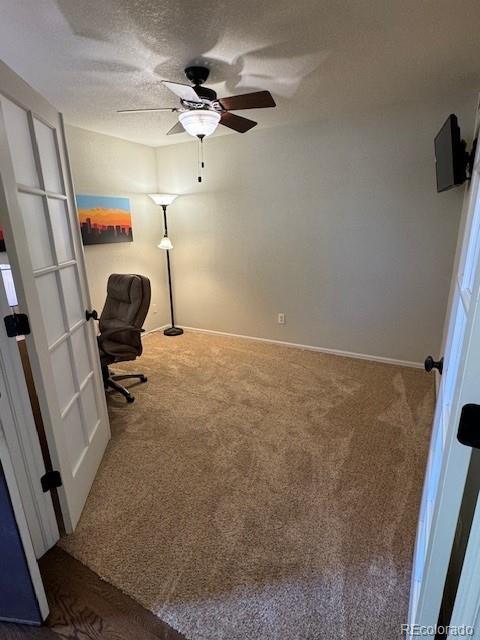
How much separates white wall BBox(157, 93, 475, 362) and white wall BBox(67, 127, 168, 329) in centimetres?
29

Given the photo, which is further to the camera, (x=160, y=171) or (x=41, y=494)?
(x=160, y=171)

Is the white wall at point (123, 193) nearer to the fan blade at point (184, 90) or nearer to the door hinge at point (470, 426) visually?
the fan blade at point (184, 90)

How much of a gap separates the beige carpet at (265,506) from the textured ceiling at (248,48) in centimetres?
240

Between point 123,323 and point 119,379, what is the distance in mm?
562

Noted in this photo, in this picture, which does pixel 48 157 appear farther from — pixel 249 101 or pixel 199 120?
pixel 249 101

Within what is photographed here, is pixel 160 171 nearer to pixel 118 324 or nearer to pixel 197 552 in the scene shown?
pixel 118 324

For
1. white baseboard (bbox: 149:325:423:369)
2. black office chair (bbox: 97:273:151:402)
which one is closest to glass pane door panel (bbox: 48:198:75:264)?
black office chair (bbox: 97:273:151:402)

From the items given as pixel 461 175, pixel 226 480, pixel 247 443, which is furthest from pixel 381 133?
pixel 226 480

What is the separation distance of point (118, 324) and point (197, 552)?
203 centimetres

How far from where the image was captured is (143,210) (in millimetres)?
4309

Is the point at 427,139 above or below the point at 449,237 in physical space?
above

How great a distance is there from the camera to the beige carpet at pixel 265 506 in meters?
1.32

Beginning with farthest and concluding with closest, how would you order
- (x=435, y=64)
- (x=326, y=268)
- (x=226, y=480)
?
(x=326, y=268), (x=435, y=64), (x=226, y=480)

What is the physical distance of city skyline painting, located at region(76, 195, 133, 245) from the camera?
3543 mm
